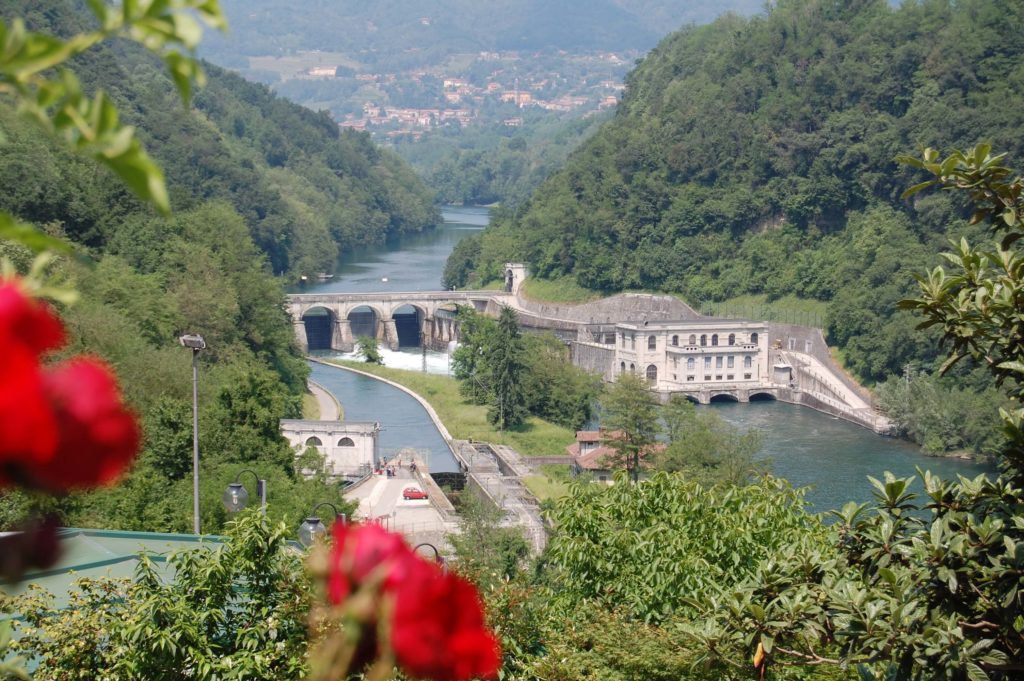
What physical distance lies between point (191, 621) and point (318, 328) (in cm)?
6549

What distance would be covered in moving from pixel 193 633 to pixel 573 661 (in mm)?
3248

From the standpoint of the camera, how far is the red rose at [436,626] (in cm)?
113

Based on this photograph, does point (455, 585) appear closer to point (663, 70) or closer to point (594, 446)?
point (594, 446)

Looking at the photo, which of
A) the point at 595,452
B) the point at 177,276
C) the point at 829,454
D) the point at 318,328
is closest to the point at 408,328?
the point at 318,328

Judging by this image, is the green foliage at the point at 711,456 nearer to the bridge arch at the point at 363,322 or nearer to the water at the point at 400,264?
the bridge arch at the point at 363,322

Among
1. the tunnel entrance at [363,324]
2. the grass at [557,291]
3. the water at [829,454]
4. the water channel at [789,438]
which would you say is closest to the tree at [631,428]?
the water at [829,454]

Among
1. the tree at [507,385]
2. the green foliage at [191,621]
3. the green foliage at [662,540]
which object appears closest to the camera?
the green foliage at [191,621]

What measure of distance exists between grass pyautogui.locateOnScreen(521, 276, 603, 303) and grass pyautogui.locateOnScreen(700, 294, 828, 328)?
22.9ft

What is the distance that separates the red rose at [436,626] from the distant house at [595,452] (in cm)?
3495

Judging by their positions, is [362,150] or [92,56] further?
[362,150]

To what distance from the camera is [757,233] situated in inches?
2955

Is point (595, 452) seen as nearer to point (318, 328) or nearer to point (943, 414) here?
point (943, 414)

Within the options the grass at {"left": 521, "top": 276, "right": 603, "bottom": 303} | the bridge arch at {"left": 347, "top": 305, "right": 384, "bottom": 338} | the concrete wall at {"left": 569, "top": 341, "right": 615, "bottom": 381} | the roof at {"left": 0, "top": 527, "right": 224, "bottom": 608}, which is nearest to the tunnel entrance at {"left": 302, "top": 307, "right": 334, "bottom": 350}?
the bridge arch at {"left": 347, "top": 305, "right": 384, "bottom": 338}

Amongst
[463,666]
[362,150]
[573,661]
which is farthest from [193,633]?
[362,150]
